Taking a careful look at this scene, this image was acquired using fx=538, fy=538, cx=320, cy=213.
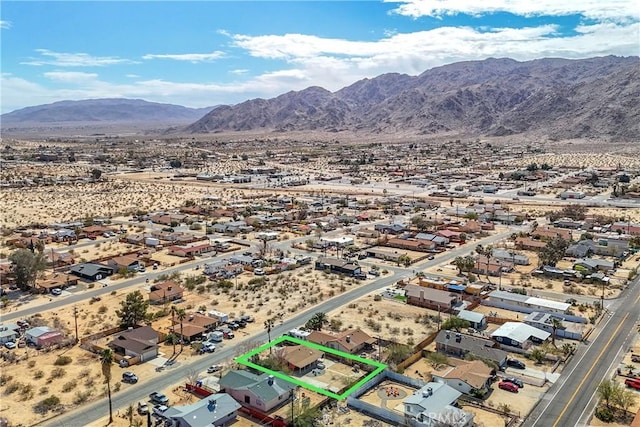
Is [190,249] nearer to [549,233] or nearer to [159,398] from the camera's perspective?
[159,398]

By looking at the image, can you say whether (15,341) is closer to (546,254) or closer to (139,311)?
(139,311)

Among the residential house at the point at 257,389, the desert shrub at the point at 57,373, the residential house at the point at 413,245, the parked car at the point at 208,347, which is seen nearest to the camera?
the residential house at the point at 257,389

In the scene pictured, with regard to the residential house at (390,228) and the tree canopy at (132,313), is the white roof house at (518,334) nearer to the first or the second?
the tree canopy at (132,313)

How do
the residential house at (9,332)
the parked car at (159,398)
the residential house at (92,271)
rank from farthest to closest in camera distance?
the residential house at (92,271)
the residential house at (9,332)
the parked car at (159,398)

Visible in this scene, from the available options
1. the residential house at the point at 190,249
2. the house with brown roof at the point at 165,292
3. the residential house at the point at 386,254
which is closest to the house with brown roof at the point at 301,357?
the house with brown roof at the point at 165,292

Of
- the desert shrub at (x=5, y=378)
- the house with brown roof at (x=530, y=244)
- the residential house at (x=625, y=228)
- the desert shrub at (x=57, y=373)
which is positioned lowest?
the desert shrub at (x=5, y=378)

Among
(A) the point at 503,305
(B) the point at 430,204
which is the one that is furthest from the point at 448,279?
(B) the point at 430,204

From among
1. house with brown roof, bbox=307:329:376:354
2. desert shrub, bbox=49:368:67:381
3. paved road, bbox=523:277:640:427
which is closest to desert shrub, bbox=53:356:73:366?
desert shrub, bbox=49:368:67:381
